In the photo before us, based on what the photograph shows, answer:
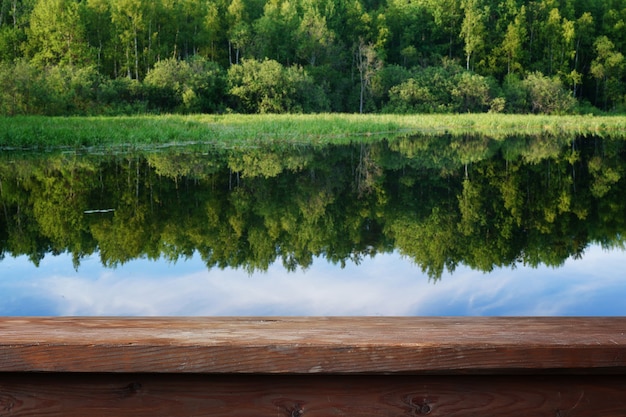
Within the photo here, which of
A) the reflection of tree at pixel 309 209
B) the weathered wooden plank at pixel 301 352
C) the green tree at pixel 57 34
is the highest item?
the green tree at pixel 57 34

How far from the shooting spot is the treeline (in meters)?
33.9

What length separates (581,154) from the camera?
1375 centimetres

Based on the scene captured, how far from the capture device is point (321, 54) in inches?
1646

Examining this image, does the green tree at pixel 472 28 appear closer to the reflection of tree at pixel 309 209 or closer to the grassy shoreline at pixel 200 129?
the grassy shoreline at pixel 200 129

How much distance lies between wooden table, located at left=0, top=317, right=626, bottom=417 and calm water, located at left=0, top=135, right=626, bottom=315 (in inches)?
109

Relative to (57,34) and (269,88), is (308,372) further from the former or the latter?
(57,34)

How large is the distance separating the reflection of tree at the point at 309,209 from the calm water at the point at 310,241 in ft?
0.08

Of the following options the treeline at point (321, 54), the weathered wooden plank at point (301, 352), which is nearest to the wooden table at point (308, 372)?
the weathered wooden plank at point (301, 352)

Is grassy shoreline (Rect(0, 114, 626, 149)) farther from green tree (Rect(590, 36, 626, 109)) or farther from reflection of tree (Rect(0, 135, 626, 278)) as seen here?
green tree (Rect(590, 36, 626, 109))

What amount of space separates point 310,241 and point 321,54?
122 feet

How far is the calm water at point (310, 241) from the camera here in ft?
13.5

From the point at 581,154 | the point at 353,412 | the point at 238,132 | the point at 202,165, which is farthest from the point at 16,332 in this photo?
the point at 238,132

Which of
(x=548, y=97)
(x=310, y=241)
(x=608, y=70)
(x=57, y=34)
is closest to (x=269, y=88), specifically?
(x=57, y=34)

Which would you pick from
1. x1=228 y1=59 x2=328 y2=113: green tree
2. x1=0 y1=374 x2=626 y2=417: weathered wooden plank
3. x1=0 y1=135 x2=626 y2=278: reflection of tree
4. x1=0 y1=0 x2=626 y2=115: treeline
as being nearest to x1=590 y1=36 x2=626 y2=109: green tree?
x1=0 y1=0 x2=626 y2=115: treeline
